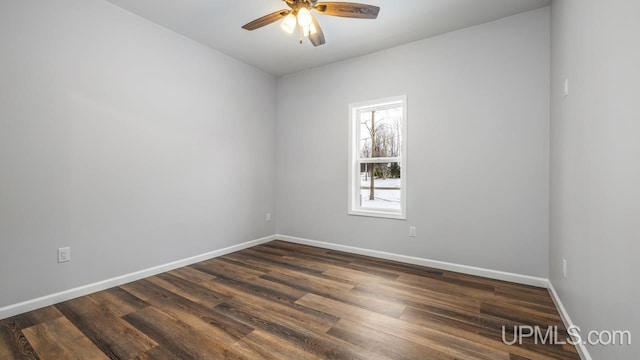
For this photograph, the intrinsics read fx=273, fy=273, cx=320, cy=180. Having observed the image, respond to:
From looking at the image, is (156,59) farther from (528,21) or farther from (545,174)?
(545,174)

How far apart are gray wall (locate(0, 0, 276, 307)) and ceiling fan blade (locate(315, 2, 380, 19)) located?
1.96 m

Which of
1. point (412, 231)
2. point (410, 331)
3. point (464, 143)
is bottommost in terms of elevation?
point (410, 331)

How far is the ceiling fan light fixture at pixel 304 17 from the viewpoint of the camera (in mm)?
2201

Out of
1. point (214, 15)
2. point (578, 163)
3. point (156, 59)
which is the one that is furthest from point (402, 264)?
point (156, 59)

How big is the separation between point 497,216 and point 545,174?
1.93 feet

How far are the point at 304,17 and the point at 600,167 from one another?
216cm

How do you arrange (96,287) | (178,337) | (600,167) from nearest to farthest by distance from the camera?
(600,167) < (178,337) < (96,287)

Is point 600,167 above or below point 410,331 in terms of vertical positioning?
above

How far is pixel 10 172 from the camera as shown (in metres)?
2.10

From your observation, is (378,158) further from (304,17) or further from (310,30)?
(304,17)

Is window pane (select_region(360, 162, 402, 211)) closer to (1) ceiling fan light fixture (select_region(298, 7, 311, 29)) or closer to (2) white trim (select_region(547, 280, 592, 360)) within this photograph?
(2) white trim (select_region(547, 280, 592, 360))

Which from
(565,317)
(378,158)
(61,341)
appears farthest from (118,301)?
(565,317)

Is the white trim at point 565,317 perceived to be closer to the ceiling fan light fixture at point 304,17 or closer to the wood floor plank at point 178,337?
the wood floor plank at point 178,337

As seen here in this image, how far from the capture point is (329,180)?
13.3 feet
